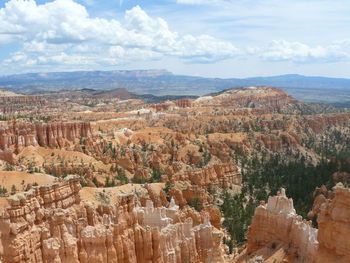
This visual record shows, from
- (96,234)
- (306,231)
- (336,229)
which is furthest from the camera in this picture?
(306,231)

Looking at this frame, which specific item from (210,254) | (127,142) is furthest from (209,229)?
(127,142)

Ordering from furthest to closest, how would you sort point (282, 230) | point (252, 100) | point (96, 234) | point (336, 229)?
point (252, 100) → point (282, 230) → point (96, 234) → point (336, 229)

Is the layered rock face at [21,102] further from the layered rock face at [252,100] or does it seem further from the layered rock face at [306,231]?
the layered rock face at [306,231]

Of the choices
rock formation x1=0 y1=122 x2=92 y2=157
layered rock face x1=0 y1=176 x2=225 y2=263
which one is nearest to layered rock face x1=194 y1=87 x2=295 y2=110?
rock formation x1=0 y1=122 x2=92 y2=157

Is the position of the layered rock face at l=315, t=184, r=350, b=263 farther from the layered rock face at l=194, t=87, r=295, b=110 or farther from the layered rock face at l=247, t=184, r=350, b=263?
the layered rock face at l=194, t=87, r=295, b=110

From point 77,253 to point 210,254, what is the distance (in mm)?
9310

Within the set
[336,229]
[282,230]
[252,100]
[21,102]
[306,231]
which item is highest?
[336,229]

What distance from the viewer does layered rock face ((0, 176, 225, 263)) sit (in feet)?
78.3

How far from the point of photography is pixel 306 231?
2720 cm

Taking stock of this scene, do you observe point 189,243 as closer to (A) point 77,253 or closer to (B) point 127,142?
(A) point 77,253

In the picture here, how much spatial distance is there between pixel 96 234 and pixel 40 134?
6155 centimetres

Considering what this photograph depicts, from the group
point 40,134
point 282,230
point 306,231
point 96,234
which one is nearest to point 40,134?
point 40,134

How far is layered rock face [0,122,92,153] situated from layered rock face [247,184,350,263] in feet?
175

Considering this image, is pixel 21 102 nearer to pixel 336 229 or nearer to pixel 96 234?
pixel 96 234
